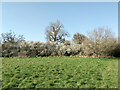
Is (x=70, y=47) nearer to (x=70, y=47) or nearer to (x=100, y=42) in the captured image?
(x=70, y=47)

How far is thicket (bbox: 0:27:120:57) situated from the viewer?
40.6 ft

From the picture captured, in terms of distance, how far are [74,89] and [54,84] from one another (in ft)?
2.60

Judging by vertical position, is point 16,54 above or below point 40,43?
below

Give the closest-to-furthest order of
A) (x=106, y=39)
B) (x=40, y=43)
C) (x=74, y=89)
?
(x=74, y=89), (x=106, y=39), (x=40, y=43)

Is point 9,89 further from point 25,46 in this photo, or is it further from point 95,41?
point 25,46

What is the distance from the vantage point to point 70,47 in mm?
17172

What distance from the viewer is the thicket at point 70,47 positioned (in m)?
12.4

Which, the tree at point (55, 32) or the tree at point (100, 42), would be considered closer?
the tree at point (100, 42)

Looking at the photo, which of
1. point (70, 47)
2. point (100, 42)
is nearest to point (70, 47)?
point (70, 47)

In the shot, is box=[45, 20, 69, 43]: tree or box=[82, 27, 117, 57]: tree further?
box=[45, 20, 69, 43]: tree

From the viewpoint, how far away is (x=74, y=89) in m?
3.69

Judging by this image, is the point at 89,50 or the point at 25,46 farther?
the point at 25,46

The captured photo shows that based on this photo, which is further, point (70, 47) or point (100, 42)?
point (70, 47)

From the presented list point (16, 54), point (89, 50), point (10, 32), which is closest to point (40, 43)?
point (16, 54)
